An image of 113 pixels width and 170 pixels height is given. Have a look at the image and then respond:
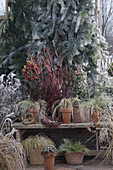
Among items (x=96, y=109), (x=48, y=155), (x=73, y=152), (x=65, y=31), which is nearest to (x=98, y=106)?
(x=96, y=109)

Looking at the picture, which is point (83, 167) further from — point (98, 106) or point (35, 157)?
point (98, 106)

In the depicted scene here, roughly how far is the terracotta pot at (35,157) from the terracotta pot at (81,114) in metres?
0.71

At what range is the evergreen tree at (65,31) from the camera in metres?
4.36

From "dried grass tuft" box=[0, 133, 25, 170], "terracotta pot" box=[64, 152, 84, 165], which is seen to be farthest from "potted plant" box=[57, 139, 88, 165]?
"dried grass tuft" box=[0, 133, 25, 170]

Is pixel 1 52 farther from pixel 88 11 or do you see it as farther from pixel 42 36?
pixel 88 11

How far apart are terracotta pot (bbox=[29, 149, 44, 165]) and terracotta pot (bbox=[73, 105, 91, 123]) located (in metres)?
0.71

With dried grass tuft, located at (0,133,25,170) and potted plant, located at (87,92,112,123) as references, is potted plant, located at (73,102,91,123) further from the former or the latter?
dried grass tuft, located at (0,133,25,170)

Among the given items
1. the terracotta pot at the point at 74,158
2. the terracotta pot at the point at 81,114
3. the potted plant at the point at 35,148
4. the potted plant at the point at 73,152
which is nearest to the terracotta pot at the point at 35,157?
the potted plant at the point at 35,148

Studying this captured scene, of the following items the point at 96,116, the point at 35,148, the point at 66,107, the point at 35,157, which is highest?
the point at 66,107

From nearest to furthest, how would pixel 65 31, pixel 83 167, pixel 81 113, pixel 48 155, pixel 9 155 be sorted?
1. pixel 9 155
2. pixel 48 155
3. pixel 83 167
4. pixel 81 113
5. pixel 65 31

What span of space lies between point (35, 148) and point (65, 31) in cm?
220

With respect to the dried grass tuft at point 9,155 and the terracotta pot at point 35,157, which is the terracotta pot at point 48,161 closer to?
the terracotta pot at point 35,157

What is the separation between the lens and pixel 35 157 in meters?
3.57

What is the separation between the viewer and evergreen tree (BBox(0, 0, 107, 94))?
4363 millimetres
